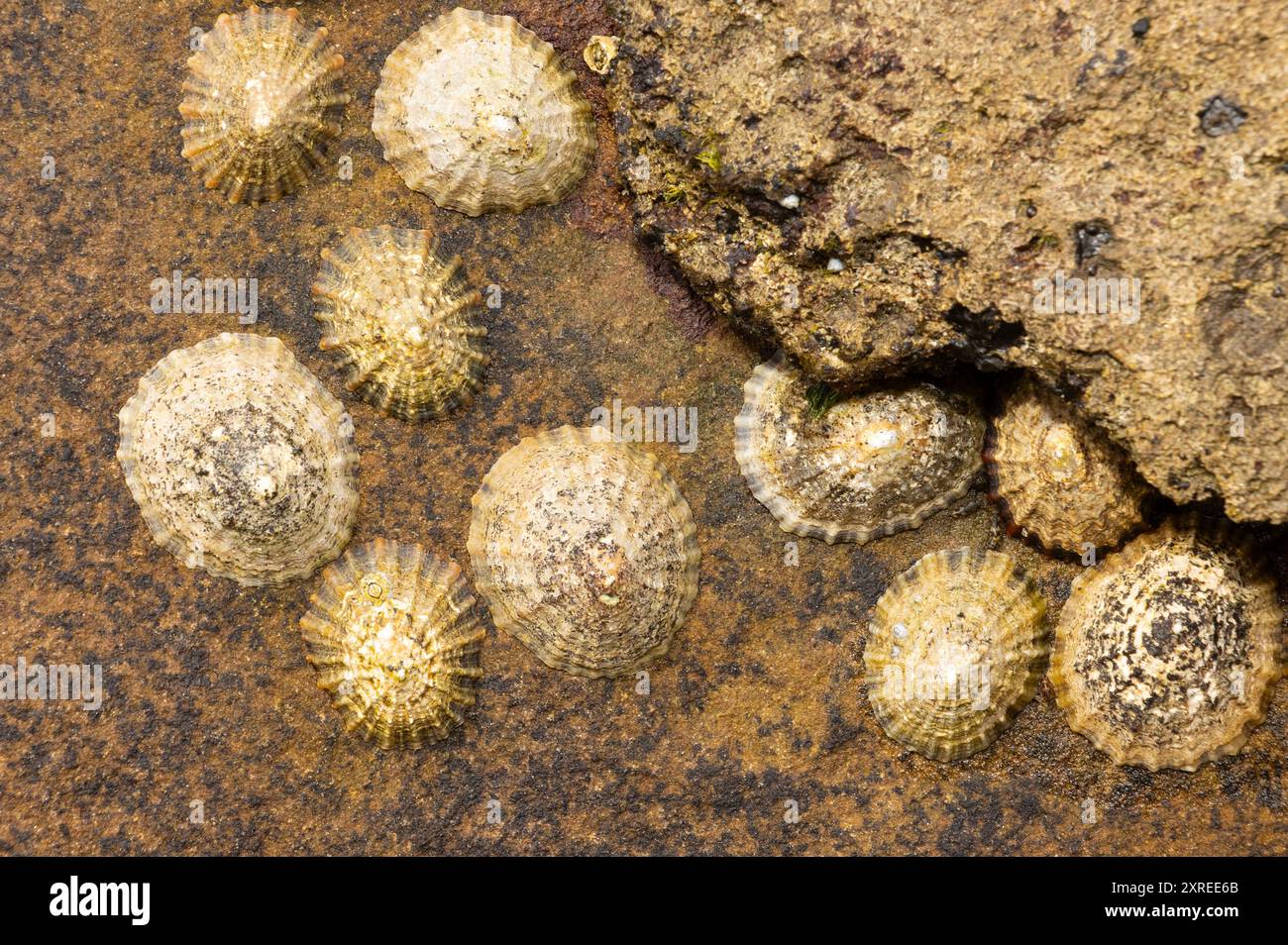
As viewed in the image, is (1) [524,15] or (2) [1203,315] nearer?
(2) [1203,315]

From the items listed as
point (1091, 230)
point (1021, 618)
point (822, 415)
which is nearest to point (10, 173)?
point (822, 415)

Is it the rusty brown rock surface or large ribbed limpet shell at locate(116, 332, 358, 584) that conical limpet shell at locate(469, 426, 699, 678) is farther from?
large ribbed limpet shell at locate(116, 332, 358, 584)

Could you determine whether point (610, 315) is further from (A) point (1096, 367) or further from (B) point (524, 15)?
(A) point (1096, 367)

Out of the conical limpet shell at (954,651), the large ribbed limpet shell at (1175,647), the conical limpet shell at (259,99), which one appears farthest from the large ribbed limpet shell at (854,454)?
the conical limpet shell at (259,99)

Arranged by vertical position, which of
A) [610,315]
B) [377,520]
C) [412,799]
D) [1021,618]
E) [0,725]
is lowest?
[412,799]

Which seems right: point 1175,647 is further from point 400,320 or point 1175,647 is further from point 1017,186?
point 400,320

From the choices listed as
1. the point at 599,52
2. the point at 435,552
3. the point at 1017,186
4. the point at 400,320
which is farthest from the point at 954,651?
the point at 599,52

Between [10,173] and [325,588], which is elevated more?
[10,173]
